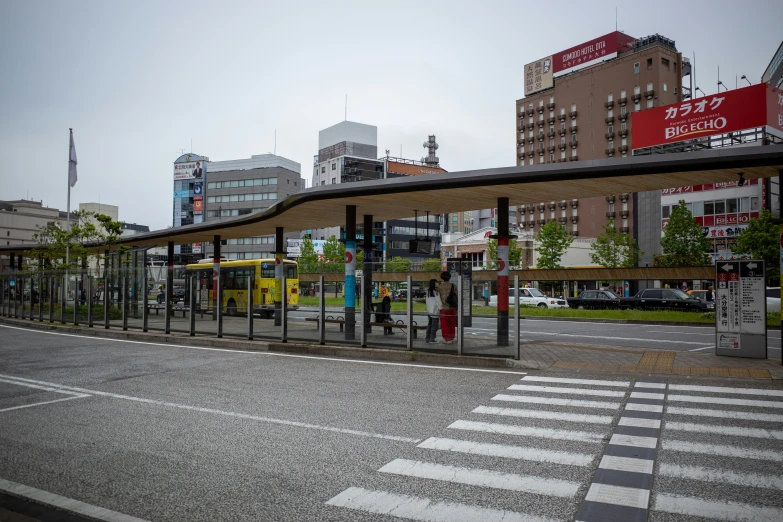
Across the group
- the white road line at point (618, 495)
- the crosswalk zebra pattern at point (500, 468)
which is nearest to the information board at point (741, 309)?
the crosswalk zebra pattern at point (500, 468)

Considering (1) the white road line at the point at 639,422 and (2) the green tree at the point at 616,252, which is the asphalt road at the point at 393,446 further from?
(2) the green tree at the point at 616,252

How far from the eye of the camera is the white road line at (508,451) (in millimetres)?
5668

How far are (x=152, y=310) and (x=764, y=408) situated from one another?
1856 centimetres

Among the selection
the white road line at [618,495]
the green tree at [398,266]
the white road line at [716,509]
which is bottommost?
the white road line at [618,495]

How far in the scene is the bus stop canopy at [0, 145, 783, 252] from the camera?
442 inches

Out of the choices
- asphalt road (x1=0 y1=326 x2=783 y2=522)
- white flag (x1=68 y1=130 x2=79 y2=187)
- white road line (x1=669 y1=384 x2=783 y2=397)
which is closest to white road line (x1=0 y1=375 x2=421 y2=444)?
asphalt road (x1=0 y1=326 x2=783 y2=522)

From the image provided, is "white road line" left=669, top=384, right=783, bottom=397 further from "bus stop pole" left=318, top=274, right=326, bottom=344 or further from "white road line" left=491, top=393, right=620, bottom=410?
"bus stop pole" left=318, top=274, right=326, bottom=344

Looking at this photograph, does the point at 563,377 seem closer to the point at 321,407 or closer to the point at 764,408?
the point at 764,408

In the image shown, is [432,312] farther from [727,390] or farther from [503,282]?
[727,390]

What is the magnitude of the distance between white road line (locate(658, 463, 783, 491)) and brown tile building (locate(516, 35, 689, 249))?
77.4 meters

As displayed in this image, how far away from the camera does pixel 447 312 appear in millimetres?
13547

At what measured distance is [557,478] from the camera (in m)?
5.13

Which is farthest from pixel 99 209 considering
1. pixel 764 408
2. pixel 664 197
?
pixel 764 408

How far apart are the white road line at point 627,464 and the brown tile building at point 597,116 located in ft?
254
